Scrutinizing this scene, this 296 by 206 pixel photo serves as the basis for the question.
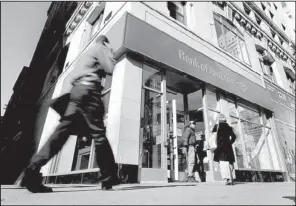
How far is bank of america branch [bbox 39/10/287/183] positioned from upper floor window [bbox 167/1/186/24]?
1.54 m

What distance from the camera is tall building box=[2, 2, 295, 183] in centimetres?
480

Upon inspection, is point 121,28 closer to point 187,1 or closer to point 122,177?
point 122,177

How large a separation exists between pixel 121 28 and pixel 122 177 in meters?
3.69

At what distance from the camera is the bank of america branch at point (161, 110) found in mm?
4590

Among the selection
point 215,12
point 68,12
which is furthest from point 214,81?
point 68,12

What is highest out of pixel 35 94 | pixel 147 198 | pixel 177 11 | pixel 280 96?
pixel 177 11

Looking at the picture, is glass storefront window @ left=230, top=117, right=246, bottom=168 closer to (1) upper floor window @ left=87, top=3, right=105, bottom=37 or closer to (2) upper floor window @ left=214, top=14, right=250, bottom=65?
(2) upper floor window @ left=214, top=14, right=250, bottom=65

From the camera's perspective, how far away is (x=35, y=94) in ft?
49.1

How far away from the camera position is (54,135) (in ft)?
7.18

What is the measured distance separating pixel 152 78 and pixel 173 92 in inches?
86.3

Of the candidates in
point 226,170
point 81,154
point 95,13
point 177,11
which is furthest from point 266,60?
point 81,154

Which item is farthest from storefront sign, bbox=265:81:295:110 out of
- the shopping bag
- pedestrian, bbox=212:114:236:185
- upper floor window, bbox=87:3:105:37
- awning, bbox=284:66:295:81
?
upper floor window, bbox=87:3:105:37

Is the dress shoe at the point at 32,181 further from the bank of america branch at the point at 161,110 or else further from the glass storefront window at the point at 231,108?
the glass storefront window at the point at 231,108

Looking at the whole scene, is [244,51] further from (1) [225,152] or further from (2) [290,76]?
(1) [225,152]
